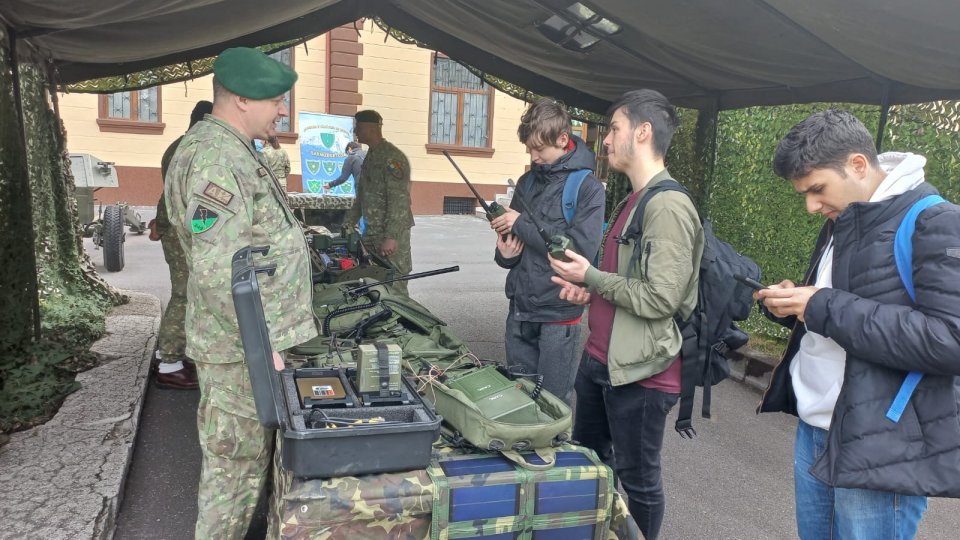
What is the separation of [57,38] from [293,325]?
3.36m

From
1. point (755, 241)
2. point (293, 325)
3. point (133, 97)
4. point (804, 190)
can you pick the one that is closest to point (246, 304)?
point (293, 325)

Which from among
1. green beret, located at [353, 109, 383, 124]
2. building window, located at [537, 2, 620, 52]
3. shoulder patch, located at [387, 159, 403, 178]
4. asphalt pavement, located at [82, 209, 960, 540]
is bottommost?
asphalt pavement, located at [82, 209, 960, 540]

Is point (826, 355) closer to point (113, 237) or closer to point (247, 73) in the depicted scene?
point (247, 73)

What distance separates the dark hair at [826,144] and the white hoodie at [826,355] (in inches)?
3.1

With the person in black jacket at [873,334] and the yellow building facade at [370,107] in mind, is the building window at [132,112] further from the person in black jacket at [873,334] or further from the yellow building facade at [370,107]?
the person in black jacket at [873,334]

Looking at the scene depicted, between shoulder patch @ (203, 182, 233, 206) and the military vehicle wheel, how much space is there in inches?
261

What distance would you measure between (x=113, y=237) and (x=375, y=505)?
24.1ft

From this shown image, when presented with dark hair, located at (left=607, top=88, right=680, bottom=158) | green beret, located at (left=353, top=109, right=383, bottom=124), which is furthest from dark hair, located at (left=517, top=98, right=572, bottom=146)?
green beret, located at (left=353, top=109, right=383, bottom=124)

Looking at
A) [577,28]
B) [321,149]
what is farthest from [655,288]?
[321,149]

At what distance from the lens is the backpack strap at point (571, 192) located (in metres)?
2.89

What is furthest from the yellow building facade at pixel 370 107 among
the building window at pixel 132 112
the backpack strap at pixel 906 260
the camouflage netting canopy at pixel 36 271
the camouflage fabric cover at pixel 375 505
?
the backpack strap at pixel 906 260

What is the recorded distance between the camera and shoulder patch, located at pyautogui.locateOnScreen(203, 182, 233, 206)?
211cm

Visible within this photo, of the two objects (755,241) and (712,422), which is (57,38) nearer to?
(712,422)

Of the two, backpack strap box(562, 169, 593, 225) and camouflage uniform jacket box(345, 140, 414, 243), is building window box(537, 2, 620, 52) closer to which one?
backpack strap box(562, 169, 593, 225)
